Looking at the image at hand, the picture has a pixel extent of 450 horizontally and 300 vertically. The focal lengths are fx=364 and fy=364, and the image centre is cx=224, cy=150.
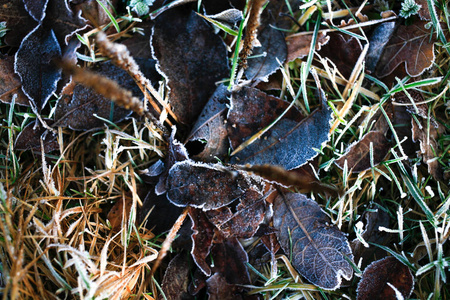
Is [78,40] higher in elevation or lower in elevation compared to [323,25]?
lower

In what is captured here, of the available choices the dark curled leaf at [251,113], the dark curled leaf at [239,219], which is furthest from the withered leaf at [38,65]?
the dark curled leaf at [239,219]

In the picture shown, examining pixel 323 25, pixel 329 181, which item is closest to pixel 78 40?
pixel 323 25

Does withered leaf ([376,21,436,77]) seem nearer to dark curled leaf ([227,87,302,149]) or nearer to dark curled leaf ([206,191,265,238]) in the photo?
dark curled leaf ([227,87,302,149])

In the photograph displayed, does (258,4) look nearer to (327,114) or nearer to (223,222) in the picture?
(327,114)

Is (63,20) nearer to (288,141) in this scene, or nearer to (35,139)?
(35,139)

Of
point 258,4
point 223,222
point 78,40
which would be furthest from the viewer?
point 78,40

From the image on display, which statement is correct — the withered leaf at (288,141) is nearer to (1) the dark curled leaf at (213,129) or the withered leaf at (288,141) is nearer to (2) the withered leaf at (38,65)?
(1) the dark curled leaf at (213,129)
